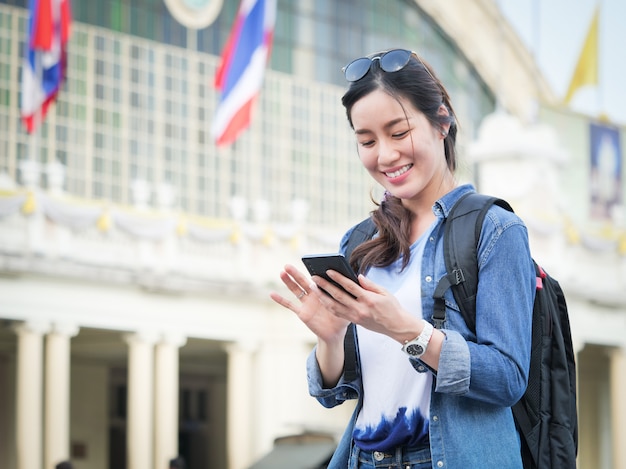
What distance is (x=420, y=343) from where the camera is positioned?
9.24ft

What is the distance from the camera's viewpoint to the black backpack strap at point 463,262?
9.62ft

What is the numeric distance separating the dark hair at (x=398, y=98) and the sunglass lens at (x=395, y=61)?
0.03ft

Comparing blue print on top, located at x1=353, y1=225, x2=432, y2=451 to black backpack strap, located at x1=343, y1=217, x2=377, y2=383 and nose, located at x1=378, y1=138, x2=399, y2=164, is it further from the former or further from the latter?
nose, located at x1=378, y1=138, x2=399, y2=164

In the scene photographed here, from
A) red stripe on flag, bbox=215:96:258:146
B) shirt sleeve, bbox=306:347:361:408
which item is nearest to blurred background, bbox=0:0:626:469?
red stripe on flag, bbox=215:96:258:146

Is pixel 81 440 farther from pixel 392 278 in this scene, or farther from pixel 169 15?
pixel 392 278

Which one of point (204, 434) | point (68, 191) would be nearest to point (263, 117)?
point (68, 191)

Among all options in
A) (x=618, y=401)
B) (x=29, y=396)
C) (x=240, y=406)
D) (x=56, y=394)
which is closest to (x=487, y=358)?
→ (x=29, y=396)

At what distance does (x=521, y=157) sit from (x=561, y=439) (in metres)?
26.2

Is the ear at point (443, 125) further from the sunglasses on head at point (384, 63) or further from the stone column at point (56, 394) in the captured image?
the stone column at point (56, 394)

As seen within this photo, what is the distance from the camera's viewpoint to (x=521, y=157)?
28.8 m


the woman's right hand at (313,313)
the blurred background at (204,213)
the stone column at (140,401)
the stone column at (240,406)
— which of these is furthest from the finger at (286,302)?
the stone column at (240,406)

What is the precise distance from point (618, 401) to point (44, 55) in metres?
15.6

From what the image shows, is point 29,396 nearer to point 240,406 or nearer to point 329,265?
point 240,406

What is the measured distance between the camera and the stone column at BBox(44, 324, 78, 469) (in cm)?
2130
